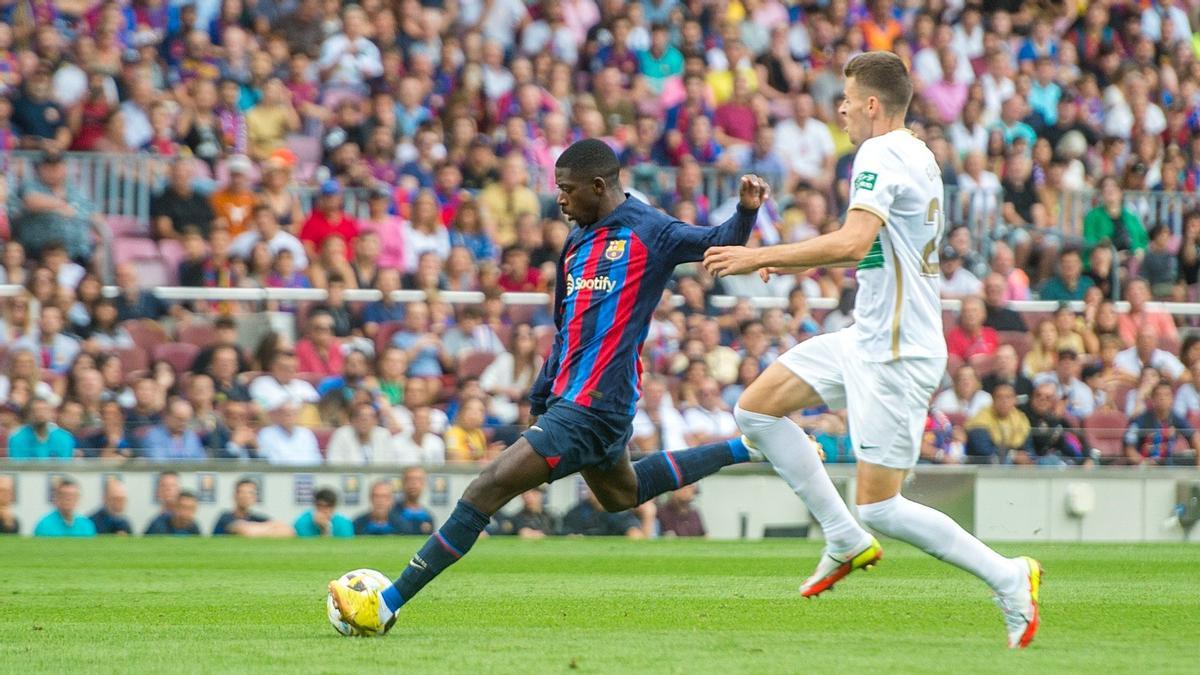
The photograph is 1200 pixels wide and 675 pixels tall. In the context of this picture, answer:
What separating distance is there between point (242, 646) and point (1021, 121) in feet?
55.2

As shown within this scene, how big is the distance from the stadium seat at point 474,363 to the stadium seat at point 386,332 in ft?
2.16

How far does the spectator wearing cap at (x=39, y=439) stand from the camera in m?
15.0

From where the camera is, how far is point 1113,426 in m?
17.4

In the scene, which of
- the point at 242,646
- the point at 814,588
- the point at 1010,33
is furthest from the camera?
the point at 1010,33

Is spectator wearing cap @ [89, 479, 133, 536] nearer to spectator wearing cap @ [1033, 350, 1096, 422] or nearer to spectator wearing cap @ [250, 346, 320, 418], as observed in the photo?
spectator wearing cap @ [250, 346, 320, 418]

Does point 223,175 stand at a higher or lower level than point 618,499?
higher

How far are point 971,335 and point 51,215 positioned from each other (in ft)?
28.9

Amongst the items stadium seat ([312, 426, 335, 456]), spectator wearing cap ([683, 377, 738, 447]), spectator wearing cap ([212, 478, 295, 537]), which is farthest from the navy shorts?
spectator wearing cap ([683, 377, 738, 447])

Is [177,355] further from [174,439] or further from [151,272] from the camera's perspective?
[151,272]

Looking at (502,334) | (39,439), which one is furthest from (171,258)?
(502,334)

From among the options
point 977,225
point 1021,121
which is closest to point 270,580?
point 977,225

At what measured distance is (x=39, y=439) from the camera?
591 inches

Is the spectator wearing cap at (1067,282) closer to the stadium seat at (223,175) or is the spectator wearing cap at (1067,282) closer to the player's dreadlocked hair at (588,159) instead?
the stadium seat at (223,175)

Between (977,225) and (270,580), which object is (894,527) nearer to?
(270,580)
